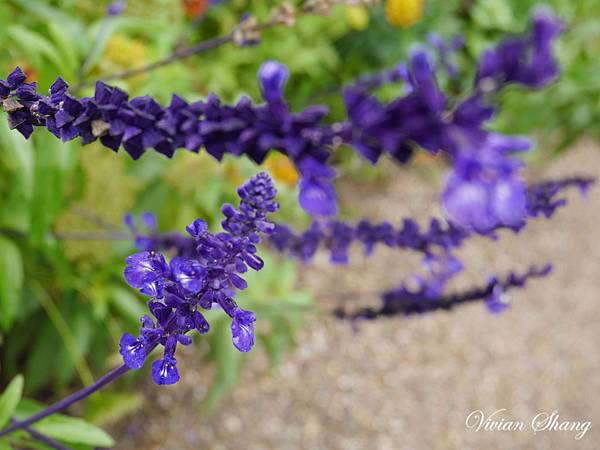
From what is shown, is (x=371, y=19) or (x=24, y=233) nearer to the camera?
(x=24, y=233)

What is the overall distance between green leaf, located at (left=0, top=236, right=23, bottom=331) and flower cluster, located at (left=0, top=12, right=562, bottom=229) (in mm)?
990

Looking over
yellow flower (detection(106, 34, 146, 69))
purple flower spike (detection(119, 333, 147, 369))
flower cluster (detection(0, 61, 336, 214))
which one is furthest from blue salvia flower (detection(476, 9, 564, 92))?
yellow flower (detection(106, 34, 146, 69))

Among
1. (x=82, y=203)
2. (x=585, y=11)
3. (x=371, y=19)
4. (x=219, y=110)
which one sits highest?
(x=585, y=11)

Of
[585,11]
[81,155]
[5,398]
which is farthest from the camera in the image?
[585,11]

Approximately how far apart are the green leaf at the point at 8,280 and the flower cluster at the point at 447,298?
0.86 m

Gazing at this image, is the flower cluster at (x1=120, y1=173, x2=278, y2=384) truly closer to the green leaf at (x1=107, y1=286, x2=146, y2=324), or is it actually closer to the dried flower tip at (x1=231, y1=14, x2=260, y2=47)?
the dried flower tip at (x1=231, y1=14, x2=260, y2=47)

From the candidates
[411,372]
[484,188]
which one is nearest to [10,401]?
[484,188]

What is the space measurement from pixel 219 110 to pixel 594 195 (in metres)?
4.90

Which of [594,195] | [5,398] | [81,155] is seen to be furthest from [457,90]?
[5,398]

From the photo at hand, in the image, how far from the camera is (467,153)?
2.53 ft

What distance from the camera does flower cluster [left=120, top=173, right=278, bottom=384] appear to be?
75 centimetres

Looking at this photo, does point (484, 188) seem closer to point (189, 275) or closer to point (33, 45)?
point (189, 275)

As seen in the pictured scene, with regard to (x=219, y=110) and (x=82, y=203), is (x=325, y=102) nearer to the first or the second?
(x=82, y=203)

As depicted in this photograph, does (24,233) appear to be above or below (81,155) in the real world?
below
